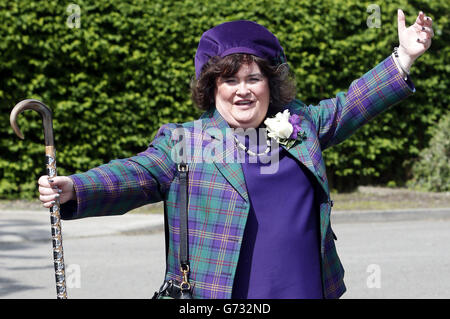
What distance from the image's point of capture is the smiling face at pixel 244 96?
2.76m

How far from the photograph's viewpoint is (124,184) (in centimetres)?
259

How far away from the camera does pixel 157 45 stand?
10195 mm

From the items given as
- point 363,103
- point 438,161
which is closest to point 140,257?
point 363,103

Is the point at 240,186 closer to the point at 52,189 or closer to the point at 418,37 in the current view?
the point at 52,189

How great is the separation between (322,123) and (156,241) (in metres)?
5.60

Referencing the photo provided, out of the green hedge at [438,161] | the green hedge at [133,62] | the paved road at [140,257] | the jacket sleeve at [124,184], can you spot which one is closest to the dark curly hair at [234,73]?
the jacket sleeve at [124,184]

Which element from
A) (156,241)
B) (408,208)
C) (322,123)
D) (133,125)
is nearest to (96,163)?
(133,125)

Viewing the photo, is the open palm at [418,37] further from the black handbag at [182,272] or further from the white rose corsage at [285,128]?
the black handbag at [182,272]

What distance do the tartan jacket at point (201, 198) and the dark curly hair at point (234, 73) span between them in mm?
117

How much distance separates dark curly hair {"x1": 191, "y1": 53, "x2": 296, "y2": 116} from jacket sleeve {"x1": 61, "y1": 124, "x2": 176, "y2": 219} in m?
0.26

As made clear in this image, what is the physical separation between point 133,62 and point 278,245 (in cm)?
789

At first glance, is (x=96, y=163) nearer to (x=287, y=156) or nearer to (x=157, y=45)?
(x=157, y=45)

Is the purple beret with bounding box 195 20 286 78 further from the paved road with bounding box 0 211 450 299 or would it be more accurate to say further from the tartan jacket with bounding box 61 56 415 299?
the paved road with bounding box 0 211 450 299

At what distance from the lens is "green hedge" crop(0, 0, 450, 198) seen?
9.83 m
